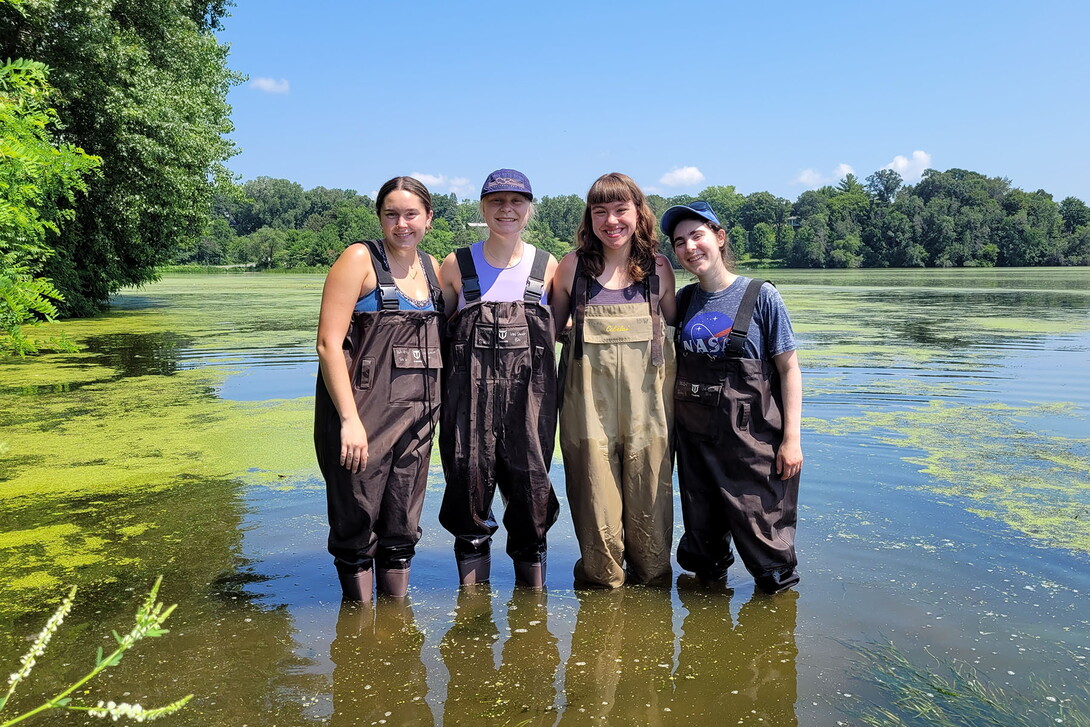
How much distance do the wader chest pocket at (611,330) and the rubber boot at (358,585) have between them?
49.3 inches

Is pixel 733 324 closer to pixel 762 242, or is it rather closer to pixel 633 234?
pixel 633 234

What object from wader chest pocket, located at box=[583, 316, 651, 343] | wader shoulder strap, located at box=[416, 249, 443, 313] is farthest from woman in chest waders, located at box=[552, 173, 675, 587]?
A: wader shoulder strap, located at box=[416, 249, 443, 313]

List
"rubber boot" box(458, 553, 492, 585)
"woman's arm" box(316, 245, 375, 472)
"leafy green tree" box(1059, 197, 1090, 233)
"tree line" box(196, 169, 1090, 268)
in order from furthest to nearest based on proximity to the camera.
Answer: "leafy green tree" box(1059, 197, 1090, 233), "tree line" box(196, 169, 1090, 268), "rubber boot" box(458, 553, 492, 585), "woman's arm" box(316, 245, 375, 472)

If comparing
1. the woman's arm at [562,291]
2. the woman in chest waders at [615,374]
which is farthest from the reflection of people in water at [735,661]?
the woman's arm at [562,291]

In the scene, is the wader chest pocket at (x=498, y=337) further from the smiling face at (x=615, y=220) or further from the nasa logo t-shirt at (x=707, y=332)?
the nasa logo t-shirt at (x=707, y=332)

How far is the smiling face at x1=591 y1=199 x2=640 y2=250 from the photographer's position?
341 centimetres

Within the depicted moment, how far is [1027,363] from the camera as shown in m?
10.8

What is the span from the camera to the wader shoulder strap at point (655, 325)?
344 cm

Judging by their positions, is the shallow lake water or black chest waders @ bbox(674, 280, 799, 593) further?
black chest waders @ bbox(674, 280, 799, 593)

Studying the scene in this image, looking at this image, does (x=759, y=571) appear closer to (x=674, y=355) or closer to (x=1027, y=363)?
(x=674, y=355)

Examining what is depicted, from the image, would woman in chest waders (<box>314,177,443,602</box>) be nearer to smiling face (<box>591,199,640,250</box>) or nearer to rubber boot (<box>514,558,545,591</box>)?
rubber boot (<box>514,558,545,591</box>)

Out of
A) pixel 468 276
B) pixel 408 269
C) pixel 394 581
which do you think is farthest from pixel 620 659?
pixel 408 269

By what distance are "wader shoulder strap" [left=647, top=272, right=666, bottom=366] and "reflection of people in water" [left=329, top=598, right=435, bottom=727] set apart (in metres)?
1.35

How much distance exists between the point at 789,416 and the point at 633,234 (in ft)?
3.02
